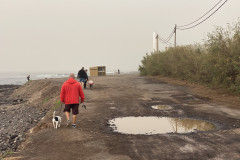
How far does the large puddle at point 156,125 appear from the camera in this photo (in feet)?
25.5

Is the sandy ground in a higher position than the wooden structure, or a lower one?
lower

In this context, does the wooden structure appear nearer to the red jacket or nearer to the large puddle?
the large puddle

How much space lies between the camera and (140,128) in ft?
26.7

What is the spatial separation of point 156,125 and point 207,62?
37.0 feet

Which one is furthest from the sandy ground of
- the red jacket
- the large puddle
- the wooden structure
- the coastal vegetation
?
the wooden structure

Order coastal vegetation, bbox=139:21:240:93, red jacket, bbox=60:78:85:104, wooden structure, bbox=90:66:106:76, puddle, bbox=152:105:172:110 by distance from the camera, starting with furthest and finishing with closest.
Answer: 1. wooden structure, bbox=90:66:106:76
2. coastal vegetation, bbox=139:21:240:93
3. puddle, bbox=152:105:172:110
4. red jacket, bbox=60:78:85:104

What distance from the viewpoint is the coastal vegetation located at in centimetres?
1544

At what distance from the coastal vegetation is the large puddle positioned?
24.7ft


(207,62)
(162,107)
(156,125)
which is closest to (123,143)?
(156,125)

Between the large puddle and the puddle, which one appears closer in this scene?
the large puddle

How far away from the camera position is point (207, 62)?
17922 millimetres

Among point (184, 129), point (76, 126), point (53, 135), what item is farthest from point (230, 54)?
point (53, 135)

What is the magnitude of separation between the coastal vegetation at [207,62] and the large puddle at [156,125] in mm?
7525

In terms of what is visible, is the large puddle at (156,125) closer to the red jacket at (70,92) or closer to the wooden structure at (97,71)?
the red jacket at (70,92)
